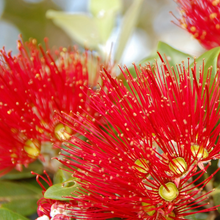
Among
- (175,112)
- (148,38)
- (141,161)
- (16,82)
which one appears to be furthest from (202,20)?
(148,38)

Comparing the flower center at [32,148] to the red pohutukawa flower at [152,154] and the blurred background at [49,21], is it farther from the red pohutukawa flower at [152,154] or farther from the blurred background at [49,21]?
the blurred background at [49,21]

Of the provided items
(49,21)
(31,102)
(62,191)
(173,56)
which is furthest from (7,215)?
(49,21)

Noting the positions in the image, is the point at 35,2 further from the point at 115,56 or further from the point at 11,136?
the point at 11,136

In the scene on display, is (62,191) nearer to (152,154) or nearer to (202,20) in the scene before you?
(152,154)

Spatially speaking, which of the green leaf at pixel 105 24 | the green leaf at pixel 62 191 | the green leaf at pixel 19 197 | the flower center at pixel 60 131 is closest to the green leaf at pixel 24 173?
the green leaf at pixel 19 197

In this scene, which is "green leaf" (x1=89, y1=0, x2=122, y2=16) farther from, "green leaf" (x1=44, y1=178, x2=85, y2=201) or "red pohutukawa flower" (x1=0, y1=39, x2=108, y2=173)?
"green leaf" (x1=44, y1=178, x2=85, y2=201)

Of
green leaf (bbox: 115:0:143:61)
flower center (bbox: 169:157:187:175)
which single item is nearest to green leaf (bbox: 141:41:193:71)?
flower center (bbox: 169:157:187:175)
